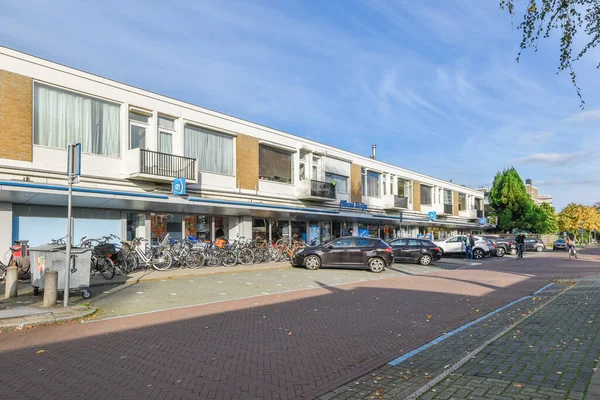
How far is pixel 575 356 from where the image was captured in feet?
18.7

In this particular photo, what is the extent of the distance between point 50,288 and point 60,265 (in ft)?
2.45

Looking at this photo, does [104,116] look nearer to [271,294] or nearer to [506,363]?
[271,294]

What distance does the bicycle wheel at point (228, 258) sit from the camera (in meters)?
18.8

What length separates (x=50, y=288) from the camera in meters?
9.17

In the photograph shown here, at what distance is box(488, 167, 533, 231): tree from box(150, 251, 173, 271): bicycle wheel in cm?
5612

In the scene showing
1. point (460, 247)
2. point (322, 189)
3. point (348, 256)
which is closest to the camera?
point (348, 256)

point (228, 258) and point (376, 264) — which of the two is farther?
point (376, 264)

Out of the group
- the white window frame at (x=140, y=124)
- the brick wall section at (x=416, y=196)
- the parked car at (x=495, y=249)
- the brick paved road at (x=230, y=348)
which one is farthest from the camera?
the brick wall section at (x=416, y=196)

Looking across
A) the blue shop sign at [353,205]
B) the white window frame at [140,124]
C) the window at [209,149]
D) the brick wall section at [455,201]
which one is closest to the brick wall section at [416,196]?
the blue shop sign at [353,205]

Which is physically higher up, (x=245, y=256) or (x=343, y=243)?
(x=343, y=243)

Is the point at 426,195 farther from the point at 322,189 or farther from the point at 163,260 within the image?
the point at 163,260

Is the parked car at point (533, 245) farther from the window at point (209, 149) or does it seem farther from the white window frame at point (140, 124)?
the white window frame at point (140, 124)

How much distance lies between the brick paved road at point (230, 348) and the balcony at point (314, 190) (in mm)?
15597

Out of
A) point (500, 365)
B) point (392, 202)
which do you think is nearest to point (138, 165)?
point (500, 365)
